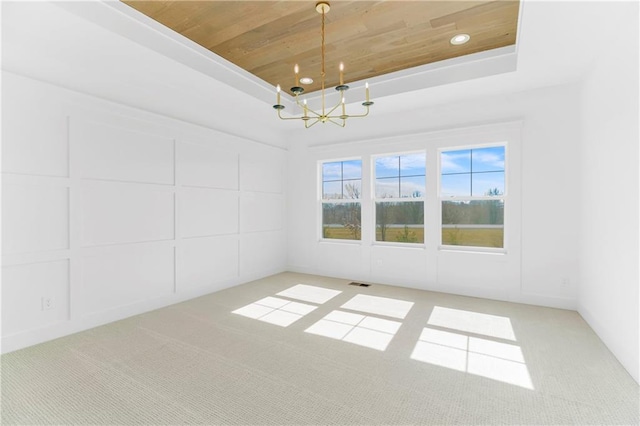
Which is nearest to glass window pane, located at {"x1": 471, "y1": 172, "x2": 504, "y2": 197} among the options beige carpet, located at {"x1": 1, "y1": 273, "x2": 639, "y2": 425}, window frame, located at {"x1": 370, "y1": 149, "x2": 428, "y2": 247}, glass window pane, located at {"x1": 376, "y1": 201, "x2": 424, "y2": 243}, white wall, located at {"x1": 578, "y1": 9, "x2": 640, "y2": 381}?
window frame, located at {"x1": 370, "y1": 149, "x2": 428, "y2": 247}

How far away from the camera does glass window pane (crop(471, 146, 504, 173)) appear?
4168mm

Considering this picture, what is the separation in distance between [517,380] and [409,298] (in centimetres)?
194

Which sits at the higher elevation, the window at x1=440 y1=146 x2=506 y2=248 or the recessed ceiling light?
the recessed ceiling light

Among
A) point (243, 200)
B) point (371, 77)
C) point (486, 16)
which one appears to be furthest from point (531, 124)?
point (243, 200)

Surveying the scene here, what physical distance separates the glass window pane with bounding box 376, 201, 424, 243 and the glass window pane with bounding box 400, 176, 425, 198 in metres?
0.13

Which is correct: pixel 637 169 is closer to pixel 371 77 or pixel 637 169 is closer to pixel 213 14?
pixel 371 77

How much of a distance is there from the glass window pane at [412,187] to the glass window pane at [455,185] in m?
0.30

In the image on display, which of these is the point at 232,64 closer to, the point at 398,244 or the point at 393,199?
the point at 393,199

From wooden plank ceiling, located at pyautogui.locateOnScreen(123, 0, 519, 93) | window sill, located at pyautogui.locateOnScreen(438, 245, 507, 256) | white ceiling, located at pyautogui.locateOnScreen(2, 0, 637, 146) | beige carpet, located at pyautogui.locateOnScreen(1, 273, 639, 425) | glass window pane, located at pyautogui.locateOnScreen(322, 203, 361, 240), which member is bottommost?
beige carpet, located at pyautogui.locateOnScreen(1, 273, 639, 425)

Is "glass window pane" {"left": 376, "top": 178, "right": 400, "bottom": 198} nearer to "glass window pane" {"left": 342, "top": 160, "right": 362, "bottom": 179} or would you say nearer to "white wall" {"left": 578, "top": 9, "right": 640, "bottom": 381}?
"glass window pane" {"left": 342, "top": 160, "right": 362, "bottom": 179}

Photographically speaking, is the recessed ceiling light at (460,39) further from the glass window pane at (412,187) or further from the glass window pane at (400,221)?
the glass window pane at (400,221)

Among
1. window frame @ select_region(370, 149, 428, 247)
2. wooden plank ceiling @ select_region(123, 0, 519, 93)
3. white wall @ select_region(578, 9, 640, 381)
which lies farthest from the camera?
window frame @ select_region(370, 149, 428, 247)

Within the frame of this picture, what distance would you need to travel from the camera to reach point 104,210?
325cm

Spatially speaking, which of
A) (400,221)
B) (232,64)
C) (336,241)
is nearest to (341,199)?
(336,241)
